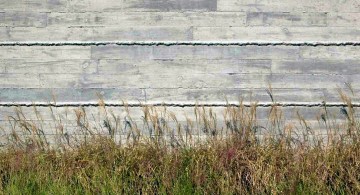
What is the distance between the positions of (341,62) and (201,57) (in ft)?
4.09

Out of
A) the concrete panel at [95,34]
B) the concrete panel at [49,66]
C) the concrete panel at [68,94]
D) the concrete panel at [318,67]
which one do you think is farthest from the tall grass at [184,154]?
the concrete panel at [95,34]

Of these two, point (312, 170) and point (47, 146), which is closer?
point (312, 170)

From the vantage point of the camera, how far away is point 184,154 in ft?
12.5

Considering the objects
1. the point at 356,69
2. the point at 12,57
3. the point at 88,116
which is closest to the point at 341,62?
the point at 356,69

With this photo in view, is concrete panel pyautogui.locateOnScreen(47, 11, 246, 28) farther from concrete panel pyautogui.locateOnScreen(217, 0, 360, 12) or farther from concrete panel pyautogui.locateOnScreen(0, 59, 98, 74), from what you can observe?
concrete panel pyautogui.locateOnScreen(0, 59, 98, 74)

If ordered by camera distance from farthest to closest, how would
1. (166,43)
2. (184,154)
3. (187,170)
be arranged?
1. (166,43)
2. (184,154)
3. (187,170)

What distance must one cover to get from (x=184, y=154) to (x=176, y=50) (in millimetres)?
932

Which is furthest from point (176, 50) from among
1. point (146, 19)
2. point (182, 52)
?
point (146, 19)

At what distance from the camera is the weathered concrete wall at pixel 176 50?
13.4 feet

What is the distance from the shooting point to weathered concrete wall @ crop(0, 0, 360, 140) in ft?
13.4

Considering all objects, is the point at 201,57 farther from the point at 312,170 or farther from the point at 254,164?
the point at 312,170

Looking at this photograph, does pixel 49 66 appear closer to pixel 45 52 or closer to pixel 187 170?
pixel 45 52

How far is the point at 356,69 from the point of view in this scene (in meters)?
4.14

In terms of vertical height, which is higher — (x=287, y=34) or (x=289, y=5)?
(x=289, y=5)
